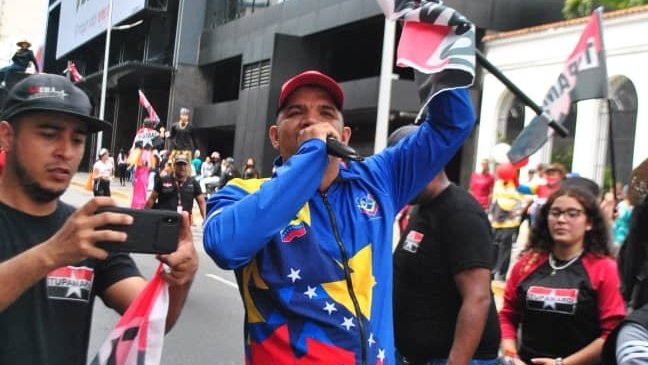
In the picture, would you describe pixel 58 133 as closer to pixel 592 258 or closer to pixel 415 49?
pixel 415 49

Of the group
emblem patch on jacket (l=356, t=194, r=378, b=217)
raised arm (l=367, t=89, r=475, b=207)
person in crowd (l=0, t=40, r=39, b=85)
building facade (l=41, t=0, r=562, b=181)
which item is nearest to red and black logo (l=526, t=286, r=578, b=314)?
raised arm (l=367, t=89, r=475, b=207)

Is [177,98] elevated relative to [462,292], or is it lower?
elevated

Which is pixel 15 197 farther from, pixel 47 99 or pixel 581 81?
pixel 581 81

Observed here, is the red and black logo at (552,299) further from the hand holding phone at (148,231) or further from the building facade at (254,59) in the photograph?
the building facade at (254,59)

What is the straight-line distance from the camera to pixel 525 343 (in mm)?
3641

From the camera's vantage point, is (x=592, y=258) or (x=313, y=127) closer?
(x=313, y=127)

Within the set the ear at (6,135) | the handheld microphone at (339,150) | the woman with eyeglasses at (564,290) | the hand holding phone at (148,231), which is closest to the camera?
the hand holding phone at (148,231)

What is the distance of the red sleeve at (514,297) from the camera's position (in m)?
3.74

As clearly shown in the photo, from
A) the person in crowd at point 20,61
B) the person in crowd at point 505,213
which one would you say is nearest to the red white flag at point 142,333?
the person in crowd at point 20,61

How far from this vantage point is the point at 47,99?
2.17 metres

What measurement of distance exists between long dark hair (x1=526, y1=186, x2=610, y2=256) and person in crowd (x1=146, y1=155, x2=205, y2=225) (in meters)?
6.30

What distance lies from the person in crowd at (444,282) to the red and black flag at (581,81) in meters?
2.30

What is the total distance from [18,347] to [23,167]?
19.3 inches

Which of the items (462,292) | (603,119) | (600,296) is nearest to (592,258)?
(600,296)
